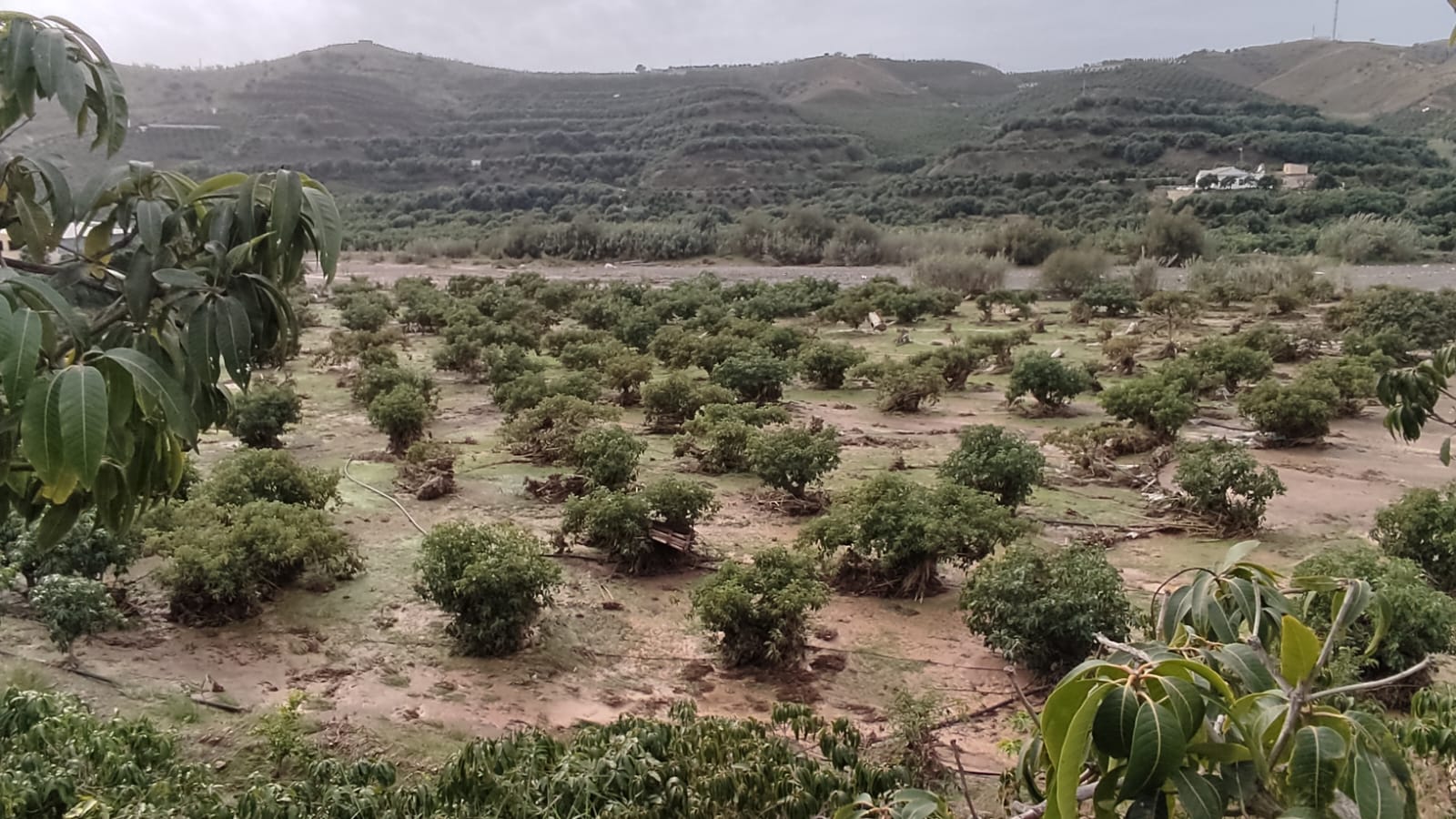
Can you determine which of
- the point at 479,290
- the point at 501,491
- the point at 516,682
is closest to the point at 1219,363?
the point at 501,491

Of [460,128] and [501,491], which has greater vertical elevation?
[460,128]

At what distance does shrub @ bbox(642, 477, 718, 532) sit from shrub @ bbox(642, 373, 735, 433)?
350 centimetres

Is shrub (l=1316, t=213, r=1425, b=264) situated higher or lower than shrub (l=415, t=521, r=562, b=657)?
lower

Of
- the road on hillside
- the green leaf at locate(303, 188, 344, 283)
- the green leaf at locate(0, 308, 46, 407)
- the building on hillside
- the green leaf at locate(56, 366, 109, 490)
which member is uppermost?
the green leaf at locate(303, 188, 344, 283)

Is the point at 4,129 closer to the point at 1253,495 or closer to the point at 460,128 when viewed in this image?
the point at 1253,495

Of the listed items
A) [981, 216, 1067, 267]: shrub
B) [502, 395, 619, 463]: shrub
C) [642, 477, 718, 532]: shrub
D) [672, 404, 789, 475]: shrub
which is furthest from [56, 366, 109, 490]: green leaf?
[981, 216, 1067, 267]: shrub

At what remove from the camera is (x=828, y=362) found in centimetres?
1260

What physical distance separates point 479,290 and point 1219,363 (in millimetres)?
16025

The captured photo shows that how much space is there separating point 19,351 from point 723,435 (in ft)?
24.0

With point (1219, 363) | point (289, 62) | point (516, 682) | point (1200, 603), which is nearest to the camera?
point (1200, 603)

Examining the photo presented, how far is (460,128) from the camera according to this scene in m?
73.2

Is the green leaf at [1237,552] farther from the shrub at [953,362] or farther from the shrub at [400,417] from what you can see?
the shrub at [953,362]

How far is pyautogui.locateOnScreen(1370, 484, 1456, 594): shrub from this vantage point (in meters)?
5.63

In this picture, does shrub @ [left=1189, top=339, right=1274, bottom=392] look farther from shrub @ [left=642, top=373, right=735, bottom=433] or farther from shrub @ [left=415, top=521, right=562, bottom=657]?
shrub @ [left=415, top=521, right=562, bottom=657]
